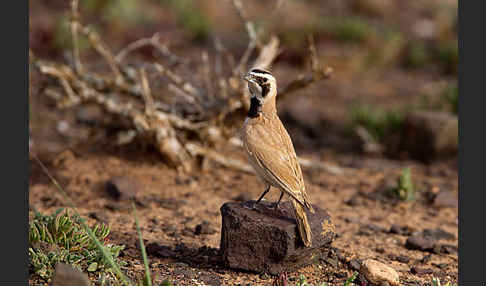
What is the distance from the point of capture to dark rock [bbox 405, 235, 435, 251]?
5926mm

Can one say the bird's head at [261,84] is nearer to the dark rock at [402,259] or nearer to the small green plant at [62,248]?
the small green plant at [62,248]

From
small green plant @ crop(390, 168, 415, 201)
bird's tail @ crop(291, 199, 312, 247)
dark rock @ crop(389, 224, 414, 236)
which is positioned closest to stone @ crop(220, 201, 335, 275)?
bird's tail @ crop(291, 199, 312, 247)

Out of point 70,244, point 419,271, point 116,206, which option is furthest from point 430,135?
point 70,244

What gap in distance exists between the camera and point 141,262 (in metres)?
4.95

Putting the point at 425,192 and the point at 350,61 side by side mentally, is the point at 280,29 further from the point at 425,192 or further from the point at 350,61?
the point at 425,192

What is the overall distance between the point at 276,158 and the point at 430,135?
17.4 ft

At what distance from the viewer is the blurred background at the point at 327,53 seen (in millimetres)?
Answer: 9836

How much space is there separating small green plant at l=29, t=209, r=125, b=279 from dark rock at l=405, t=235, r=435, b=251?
2962 millimetres

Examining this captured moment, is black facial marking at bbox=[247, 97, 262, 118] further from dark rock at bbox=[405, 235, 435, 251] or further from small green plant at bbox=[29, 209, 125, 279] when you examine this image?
dark rock at bbox=[405, 235, 435, 251]

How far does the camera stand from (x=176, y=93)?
301 inches

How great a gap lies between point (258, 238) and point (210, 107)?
3182 mm

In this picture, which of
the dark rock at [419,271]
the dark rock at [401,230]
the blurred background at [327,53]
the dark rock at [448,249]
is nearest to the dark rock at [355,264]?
the dark rock at [419,271]

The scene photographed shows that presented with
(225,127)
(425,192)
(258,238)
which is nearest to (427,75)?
(425,192)

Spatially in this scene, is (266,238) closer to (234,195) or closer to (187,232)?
(187,232)
